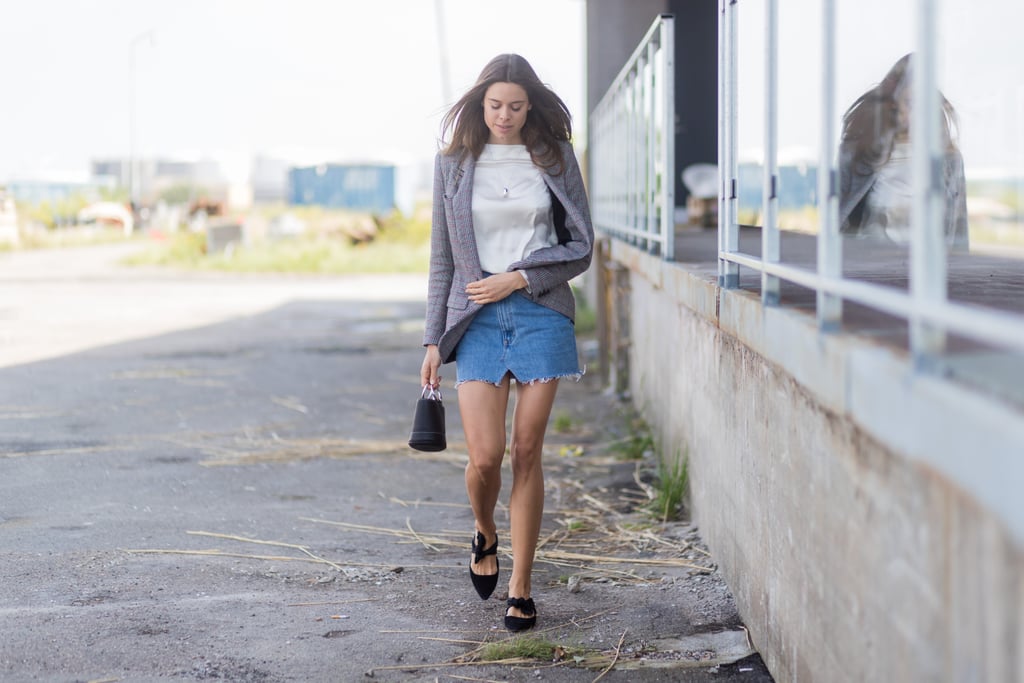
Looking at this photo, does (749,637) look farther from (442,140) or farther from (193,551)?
(193,551)

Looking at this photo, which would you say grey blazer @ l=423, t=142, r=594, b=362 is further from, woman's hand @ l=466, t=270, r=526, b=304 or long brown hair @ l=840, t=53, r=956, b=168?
long brown hair @ l=840, t=53, r=956, b=168

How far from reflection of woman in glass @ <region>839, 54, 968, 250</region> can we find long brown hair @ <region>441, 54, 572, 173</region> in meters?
1.03

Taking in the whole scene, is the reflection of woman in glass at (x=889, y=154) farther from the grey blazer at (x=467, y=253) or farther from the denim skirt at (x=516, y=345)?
the denim skirt at (x=516, y=345)

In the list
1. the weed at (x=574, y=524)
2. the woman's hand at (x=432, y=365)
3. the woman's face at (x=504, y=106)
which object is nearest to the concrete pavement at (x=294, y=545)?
the weed at (x=574, y=524)

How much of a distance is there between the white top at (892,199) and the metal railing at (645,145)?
1024 mm

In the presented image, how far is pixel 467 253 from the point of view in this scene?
443cm

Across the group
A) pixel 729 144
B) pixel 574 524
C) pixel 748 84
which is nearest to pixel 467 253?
pixel 729 144

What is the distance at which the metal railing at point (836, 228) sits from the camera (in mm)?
2125

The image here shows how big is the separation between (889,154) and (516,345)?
1.37 metres

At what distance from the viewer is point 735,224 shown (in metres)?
4.50

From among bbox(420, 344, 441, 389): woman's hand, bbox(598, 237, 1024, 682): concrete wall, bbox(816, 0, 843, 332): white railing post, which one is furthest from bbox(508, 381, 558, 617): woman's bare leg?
bbox(816, 0, 843, 332): white railing post

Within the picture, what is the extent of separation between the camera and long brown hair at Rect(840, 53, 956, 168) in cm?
366

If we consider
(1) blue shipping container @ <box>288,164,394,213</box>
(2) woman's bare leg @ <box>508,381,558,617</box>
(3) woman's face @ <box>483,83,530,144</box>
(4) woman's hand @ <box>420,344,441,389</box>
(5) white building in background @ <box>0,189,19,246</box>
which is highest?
(1) blue shipping container @ <box>288,164,394,213</box>

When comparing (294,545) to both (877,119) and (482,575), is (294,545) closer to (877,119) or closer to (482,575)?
(482,575)
